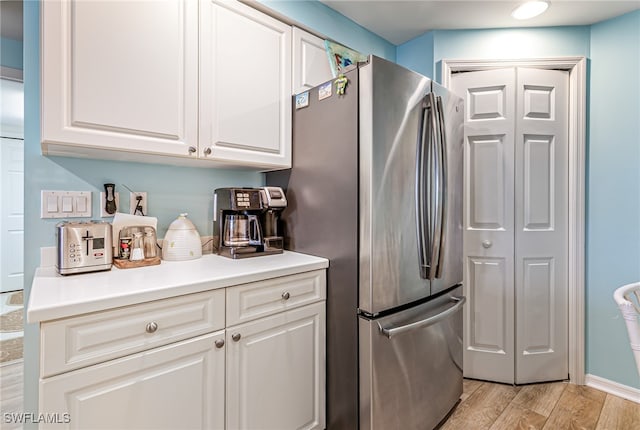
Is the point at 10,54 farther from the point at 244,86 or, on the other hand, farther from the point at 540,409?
the point at 540,409

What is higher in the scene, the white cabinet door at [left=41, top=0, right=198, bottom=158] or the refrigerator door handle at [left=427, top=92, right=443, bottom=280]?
the white cabinet door at [left=41, top=0, right=198, bottom=158]

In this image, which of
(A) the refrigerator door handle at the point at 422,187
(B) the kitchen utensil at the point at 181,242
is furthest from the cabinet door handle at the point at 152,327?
(A) the refrigerator door handle at the point at 422,187

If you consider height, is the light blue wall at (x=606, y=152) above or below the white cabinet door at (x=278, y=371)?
above

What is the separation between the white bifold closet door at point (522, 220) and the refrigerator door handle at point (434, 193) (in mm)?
733

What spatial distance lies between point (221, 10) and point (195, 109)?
0.51 meters

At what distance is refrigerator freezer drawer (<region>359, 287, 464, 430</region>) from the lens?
4.41 ft

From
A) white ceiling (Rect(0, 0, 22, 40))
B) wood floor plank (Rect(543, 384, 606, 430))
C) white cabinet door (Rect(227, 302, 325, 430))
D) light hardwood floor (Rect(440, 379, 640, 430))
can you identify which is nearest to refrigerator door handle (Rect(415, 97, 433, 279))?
white cabinet door (Rect(227, 302, 325, 430))

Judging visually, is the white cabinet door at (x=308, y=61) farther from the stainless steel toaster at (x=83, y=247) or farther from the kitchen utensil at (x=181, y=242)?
the stainless steel toaster at (x=83, y=247)

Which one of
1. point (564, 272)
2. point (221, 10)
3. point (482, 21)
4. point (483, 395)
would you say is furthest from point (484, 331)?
point (221, 10)

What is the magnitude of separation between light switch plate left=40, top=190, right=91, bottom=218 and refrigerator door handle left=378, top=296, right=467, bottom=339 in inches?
54.4

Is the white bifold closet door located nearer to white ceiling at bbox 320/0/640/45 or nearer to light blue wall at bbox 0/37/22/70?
white ceiling at bbox 320/0/640/45

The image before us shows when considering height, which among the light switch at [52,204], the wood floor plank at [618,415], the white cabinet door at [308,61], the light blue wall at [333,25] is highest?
the light blue wall at [333,25]

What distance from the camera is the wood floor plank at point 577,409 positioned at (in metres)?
1.71

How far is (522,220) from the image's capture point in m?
2.09
